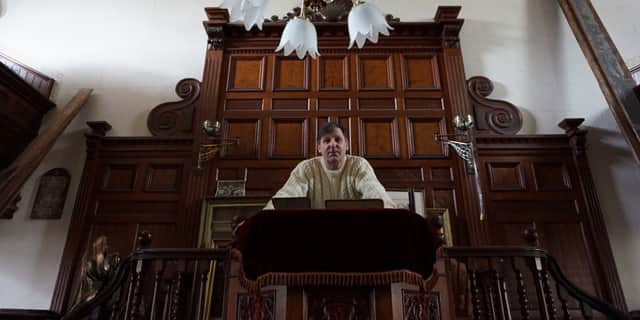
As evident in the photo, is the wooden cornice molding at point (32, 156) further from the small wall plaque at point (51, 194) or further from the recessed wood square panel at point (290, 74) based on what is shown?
the recessed wood square panel at point (290, 74)

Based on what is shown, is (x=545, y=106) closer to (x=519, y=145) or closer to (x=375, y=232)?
(x=519, y=145)

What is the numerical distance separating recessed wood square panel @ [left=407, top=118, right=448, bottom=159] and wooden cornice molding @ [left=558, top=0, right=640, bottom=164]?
1647 millimetres

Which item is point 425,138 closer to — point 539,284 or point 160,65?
point 539,284

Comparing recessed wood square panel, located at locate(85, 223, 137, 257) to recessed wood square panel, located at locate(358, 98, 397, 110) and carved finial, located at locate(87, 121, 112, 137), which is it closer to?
carved finial, located at locate(87, 121, 112, 137)

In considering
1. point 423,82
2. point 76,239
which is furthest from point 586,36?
point 76,239

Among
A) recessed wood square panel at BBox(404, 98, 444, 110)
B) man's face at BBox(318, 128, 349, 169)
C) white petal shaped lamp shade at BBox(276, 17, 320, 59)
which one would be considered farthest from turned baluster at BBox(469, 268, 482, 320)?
recessed wood square panel at BBox(404, 98, 444, 110)

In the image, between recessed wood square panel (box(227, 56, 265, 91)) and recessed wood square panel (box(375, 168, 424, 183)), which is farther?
recessed wood square panel (box(227, 56, 265, 91))

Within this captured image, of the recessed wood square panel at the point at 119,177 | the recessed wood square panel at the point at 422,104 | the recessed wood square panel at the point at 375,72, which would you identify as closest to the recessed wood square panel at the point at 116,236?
the recessed wood square panel at the point at 119,177

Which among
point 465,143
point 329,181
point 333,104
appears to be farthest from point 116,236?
point 465,143

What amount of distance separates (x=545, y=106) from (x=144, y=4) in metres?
5.21

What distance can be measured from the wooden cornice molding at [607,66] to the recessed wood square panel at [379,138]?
7.05 feet

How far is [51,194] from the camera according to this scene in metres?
4.52

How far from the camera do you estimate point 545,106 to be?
4898mm

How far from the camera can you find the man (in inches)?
114
